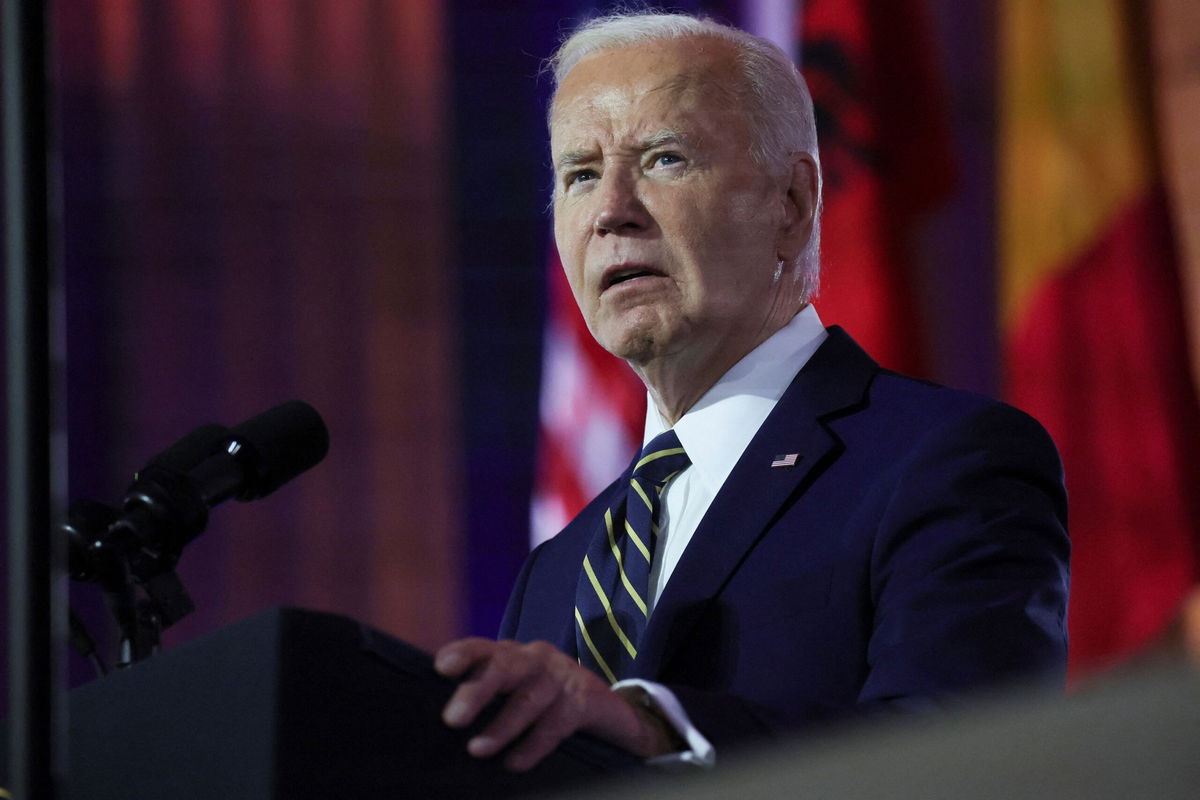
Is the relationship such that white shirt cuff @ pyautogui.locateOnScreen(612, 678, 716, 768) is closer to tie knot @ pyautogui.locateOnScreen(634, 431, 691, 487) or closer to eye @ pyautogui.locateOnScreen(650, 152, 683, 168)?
tie knot @ pyautogui.locateOnScreen(634, 431, 691, 487)

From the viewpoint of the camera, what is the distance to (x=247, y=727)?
2.20 feet

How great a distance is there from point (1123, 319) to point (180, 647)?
12.2 ft

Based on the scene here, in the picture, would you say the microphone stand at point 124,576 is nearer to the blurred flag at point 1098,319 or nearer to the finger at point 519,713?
the finger at point 519,713

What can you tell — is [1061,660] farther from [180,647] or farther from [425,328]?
[425,328]

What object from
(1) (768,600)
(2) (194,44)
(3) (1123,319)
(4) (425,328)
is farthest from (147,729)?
(2) (194,44)

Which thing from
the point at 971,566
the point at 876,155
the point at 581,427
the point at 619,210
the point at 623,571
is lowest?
the point at 581,427

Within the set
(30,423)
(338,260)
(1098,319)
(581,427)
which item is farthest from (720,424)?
(338,260)

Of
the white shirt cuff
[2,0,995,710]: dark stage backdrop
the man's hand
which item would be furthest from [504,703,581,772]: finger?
[2,0,995,710]: dark stage backdrop

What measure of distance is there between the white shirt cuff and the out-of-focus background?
3.06 m

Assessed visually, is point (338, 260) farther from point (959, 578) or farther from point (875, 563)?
point (959, 578)

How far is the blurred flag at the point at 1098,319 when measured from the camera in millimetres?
A: 3861

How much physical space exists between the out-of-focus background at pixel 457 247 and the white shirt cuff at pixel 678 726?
3.06 metres

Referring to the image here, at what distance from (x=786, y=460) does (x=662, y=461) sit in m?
0.20

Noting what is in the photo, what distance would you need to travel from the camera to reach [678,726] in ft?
2.88
